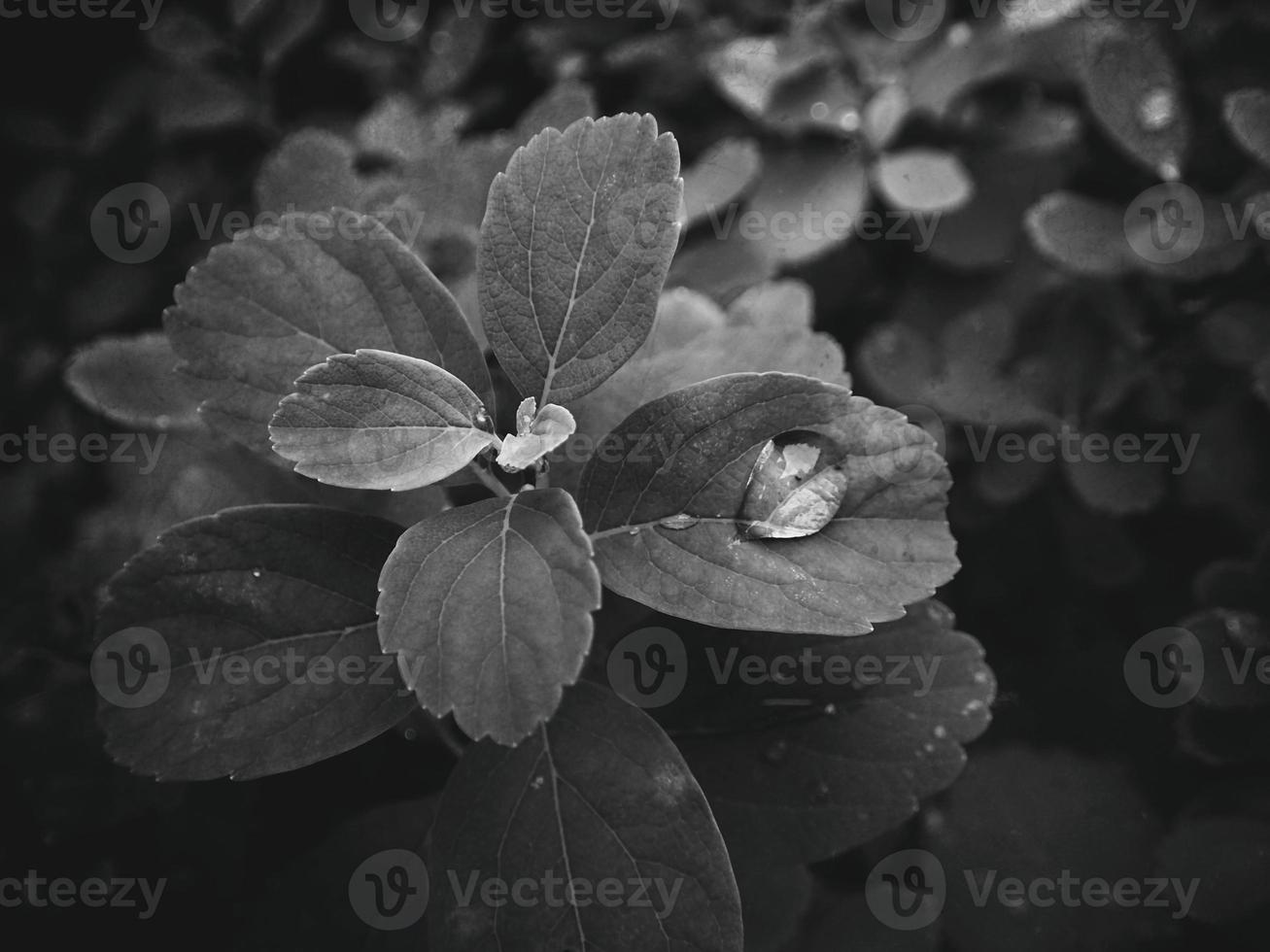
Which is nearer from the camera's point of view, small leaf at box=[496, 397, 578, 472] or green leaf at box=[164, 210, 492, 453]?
small leaf at box=[496, 397, 578, 472]

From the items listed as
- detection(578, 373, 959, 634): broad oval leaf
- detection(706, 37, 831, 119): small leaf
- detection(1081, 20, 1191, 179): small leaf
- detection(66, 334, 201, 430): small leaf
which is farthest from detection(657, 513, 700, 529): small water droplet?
detection(1081, 20, 1191, 179): small leaf

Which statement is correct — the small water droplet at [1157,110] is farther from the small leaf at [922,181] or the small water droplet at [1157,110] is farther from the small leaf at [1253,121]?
the small leaf at [922,181]

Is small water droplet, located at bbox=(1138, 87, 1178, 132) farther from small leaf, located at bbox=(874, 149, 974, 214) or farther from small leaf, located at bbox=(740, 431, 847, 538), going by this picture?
small leaf, located at bbox=(740, 431, 847, 538)

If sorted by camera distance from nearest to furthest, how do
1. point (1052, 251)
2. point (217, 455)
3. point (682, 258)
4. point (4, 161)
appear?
point (217, 455) → point (1052, 251) → point (682, 258) → point (4, 161)

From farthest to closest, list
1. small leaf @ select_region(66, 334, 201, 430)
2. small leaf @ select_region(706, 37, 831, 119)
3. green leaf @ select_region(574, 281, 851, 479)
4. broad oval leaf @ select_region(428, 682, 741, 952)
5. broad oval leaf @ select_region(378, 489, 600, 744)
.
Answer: small leaf @ select_region(706, 37, 831, 119), small leaf @ select_region(66, 334, 201, 430), green leaf @ select_region(574, 281, 851, 479), broad oval leaf @ select_region(428, 682, 741, 952), broad oval leaf @ select_region(378, 489, 600, 744)

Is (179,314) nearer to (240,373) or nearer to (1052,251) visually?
(240,373)

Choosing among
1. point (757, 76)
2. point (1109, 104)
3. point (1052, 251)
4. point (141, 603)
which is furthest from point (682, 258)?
point (141, 603)
